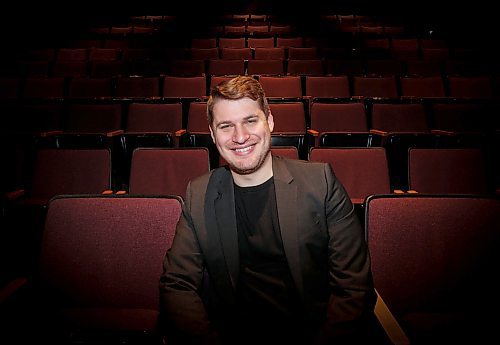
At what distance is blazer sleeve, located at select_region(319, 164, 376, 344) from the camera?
19.9 inches

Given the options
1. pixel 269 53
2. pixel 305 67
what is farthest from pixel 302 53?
pixel 305 67

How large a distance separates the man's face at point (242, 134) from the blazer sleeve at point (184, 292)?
10cm

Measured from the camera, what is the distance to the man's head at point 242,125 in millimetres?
563

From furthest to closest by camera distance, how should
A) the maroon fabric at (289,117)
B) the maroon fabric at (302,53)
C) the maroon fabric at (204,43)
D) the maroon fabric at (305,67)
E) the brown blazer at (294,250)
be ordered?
the maroon fabric at (204,43) < the maroon fabric at (302,53) < the maroon fabric at (305,67) < the maroon fabric at (289,117) < the brown blazer at (294,250)

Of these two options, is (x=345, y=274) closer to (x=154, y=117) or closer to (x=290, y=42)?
(x=154, y=117)

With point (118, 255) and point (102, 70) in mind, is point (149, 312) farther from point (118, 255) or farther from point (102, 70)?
point (102, 70)

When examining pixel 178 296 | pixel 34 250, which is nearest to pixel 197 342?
pixel 178 296

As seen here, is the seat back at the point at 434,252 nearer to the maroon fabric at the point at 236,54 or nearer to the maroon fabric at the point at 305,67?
the maroon fabric at the point at 305,67

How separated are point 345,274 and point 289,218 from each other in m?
0.11

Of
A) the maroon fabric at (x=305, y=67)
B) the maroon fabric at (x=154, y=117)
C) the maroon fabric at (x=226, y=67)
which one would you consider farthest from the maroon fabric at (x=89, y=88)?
the maroon fabric at (x=305, y=67)

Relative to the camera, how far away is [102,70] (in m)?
2.57

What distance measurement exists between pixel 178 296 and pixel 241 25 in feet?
12.8

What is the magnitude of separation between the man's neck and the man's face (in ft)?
0.06

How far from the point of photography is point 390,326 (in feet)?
1.50
